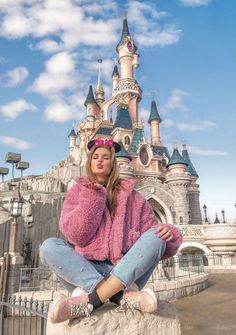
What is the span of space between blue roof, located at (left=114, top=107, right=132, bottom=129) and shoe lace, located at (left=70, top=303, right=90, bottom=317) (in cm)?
3165

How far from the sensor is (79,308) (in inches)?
63.9

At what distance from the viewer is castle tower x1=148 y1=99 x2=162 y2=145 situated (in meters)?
37.7

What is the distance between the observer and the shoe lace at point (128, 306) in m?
1.68

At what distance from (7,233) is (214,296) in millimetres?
11722

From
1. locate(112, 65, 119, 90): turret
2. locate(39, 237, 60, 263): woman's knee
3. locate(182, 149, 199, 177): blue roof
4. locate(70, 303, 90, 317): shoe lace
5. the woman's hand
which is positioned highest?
locate(112, 65, 119, 90): turret

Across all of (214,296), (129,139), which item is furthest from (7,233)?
(129,139)

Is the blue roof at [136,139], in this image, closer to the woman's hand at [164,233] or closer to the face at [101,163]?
the face at [101,163]

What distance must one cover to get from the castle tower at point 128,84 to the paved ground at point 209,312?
99.4 ft

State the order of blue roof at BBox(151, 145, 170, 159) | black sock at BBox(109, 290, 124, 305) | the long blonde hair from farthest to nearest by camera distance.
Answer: blue roof at BBox(151, 145, 170, 159) → the long blonde hair → black sock at BBox(109, 290, 124, 305)

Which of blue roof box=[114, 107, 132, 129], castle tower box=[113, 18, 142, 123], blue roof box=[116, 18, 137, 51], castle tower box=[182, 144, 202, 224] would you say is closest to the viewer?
castle tower box=[182, 144, 202, 224]

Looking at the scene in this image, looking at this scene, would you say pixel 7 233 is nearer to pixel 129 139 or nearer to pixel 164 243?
pixel 164 243

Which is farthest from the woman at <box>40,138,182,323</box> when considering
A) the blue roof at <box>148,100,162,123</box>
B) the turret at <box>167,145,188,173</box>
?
the blue roof at <box>148,100,162,123</box>

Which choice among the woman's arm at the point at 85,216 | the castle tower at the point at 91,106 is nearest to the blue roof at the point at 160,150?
the castle tower at the point at 91,106

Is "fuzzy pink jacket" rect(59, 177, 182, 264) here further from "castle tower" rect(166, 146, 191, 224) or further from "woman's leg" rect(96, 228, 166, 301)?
"castle tower" rect(166, 146, 191, 224)
